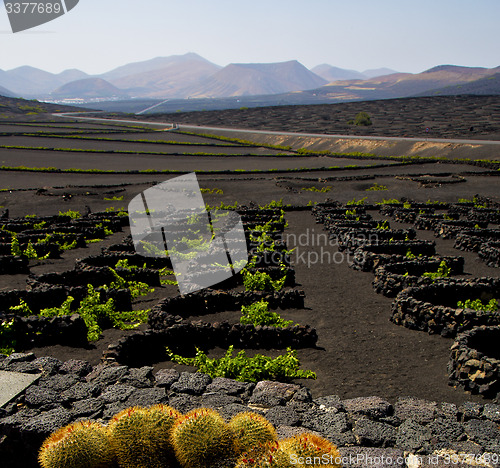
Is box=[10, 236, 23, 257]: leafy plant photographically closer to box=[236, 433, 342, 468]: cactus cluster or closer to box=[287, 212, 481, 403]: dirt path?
box=[287, 212, 481, 403]: dirt path

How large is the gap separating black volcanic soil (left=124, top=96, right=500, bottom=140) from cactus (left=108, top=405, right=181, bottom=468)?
83268 millimetres

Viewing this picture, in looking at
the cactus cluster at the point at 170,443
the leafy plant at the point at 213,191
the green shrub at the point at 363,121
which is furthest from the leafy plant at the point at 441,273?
the green shrub at the point at 363,121

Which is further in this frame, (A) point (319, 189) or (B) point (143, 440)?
(A) point (319, 189)

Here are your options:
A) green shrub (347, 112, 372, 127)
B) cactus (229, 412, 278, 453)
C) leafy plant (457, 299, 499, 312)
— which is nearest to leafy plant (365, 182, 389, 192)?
leafy plant (457, 299, 499, 312)

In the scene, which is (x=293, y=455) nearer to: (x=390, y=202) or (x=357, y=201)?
(x=390, y=202)

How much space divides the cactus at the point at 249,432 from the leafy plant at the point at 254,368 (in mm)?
3844

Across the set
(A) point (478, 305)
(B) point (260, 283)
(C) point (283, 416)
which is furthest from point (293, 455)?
(B) point (260, 283)

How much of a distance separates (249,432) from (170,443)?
95cm

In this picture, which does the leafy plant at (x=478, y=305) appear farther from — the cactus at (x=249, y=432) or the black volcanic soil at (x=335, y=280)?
the cactus at (x=249, y=432)

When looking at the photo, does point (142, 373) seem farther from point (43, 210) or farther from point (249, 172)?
point (249, 172)

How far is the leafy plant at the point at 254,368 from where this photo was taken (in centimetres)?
988

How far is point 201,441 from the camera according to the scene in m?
5.45

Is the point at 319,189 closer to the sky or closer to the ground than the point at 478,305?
closer to the sky

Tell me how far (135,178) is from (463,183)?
3415 centimetres
